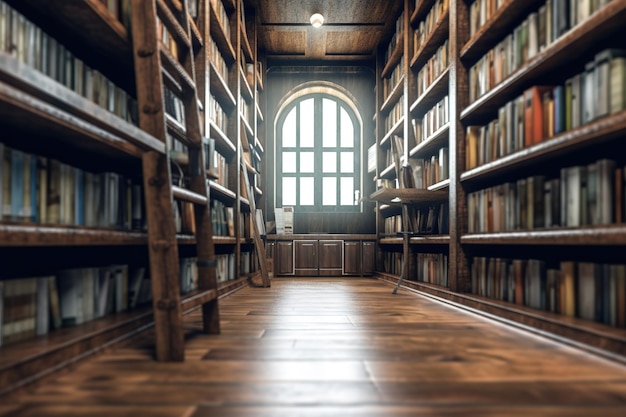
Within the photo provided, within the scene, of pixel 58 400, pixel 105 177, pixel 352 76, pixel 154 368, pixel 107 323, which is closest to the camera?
pixel 58 400

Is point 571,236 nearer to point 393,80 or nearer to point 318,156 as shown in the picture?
point 393,80

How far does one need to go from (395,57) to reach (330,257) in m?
2.42

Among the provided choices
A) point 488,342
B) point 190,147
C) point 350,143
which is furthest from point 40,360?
point 350,143

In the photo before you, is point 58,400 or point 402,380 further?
point 402,380

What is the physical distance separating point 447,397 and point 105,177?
1446 mm

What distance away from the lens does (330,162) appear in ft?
21.5

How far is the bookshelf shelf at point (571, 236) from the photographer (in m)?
1.44

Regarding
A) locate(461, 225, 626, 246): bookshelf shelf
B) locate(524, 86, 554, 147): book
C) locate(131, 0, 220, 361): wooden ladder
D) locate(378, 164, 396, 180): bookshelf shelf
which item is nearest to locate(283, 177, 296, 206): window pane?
locate(378, 164, 396, 180): bookshelf shelf

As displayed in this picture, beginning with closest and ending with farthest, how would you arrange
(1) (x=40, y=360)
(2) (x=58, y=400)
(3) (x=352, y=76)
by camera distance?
(2) (x=58, y=400) → (1) (x=40, y=360) → (3) (x=352, y=76)

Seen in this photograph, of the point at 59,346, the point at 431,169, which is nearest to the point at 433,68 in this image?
the point at 431,169

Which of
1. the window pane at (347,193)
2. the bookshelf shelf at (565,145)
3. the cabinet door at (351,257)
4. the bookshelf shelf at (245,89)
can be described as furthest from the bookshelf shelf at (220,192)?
the window pane at (347,193)

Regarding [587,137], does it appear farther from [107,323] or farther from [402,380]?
[107,323]

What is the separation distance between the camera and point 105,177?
5.93ft

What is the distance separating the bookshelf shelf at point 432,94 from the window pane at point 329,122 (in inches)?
92.4
